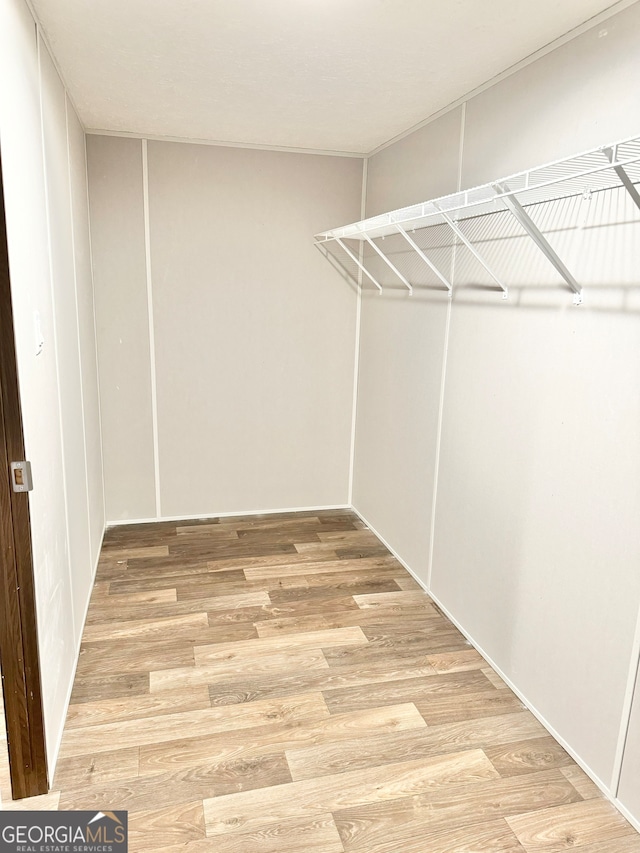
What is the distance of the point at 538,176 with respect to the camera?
1.86 m

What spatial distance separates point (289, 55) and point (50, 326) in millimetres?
1287

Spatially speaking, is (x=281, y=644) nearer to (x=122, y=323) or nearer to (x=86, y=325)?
(x=86, y=325)

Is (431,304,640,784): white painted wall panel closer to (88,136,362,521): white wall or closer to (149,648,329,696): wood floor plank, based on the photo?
(149,648,329,696): wood floor plank

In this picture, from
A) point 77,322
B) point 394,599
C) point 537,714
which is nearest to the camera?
point 537,714

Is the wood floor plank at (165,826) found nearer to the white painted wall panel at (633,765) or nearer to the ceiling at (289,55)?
the white painted wall panel at (633,765)

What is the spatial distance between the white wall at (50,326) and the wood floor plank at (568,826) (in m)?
1.42

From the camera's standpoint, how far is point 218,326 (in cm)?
377

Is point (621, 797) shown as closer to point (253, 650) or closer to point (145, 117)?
point (253, 650)

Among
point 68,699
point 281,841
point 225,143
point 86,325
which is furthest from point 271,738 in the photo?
point 225,143

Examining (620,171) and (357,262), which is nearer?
(620,171)

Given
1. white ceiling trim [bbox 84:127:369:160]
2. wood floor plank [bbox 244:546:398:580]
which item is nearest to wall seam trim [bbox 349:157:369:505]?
white ceiling trim [bbox 84:127:369:160]

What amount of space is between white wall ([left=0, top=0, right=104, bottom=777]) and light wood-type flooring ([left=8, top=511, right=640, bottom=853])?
0.22 meters

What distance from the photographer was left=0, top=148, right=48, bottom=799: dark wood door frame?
5.09 ft

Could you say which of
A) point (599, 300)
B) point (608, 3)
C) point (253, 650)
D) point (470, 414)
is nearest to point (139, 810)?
point (253, 650)
